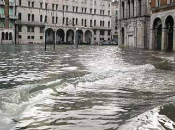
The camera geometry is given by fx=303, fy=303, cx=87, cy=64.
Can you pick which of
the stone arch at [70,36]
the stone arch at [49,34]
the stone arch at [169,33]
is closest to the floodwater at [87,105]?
the stone arch at [169,33]

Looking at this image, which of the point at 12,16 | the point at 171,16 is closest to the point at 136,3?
the point at 171,16

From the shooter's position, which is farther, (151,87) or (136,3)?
(136,3)

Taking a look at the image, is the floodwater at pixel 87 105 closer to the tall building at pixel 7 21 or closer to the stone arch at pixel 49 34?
the tall building at pixel 7 21

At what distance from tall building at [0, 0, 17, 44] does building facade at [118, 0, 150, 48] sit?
105ft

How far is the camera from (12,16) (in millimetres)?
77625

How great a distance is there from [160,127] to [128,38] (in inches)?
2017

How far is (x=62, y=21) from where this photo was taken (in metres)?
90.6

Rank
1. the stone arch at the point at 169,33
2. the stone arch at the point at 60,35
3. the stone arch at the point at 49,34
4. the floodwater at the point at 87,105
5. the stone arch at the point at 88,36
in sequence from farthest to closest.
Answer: the stone arch at the point at 88,36 → the stone arch at the point at 60,35 → the stone arch at the point at 49,34 → the stone arch at the point at 169,33 → the floodwater at the point at 87,105

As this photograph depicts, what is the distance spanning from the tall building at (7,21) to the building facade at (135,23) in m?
32.0

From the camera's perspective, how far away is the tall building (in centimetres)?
7594

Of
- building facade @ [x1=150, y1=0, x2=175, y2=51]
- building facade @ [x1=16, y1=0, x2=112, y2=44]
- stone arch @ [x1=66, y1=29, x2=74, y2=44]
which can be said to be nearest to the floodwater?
building facade @ [x1=150, y1=0, x2=175, y2=51]

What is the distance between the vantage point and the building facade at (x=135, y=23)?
5012 centimetres

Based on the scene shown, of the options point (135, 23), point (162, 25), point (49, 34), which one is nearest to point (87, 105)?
point (162, 25)

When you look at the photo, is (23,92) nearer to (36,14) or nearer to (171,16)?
(171,16)
